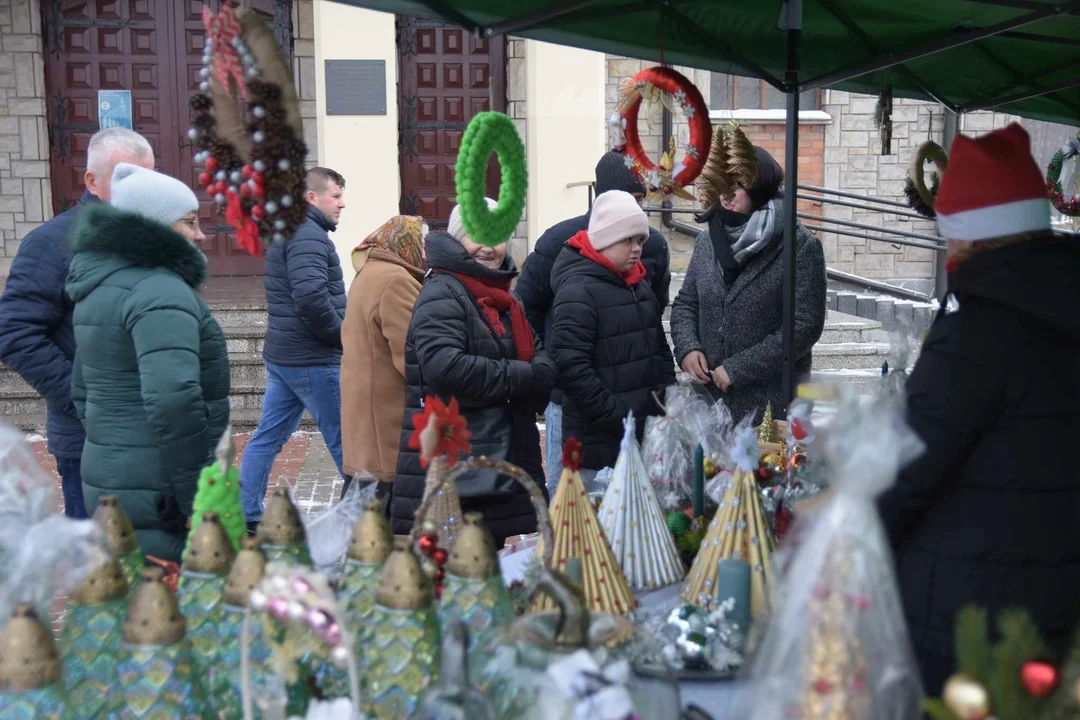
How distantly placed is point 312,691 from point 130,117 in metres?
9.95

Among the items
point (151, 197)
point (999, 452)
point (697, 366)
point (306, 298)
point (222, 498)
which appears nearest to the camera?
point (999, 452)

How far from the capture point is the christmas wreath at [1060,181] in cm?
537

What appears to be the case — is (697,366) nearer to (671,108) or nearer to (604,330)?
(604,330)

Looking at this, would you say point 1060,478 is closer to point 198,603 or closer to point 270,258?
point 198,603

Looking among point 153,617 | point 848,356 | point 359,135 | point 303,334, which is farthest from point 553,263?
point 359,135

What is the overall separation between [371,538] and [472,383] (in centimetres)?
165

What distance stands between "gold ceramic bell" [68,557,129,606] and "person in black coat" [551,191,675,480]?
2.32 meters

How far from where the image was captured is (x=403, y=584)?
4.82 ft

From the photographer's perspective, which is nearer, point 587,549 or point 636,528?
point 587,549

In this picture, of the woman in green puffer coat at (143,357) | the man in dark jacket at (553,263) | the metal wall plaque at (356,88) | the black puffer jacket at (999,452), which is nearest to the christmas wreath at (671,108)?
the man in dark jacket at (553,263)

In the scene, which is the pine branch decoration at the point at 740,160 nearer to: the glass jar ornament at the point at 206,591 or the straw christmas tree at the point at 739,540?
the straw christmas tree at the point at 739,540

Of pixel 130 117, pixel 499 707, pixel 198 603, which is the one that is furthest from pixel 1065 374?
pixel 130 117

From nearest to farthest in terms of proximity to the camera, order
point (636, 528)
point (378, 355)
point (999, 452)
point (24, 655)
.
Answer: point (24, 655), point (999, 452), point (636, 528), point (378, 355)

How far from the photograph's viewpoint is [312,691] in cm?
152
